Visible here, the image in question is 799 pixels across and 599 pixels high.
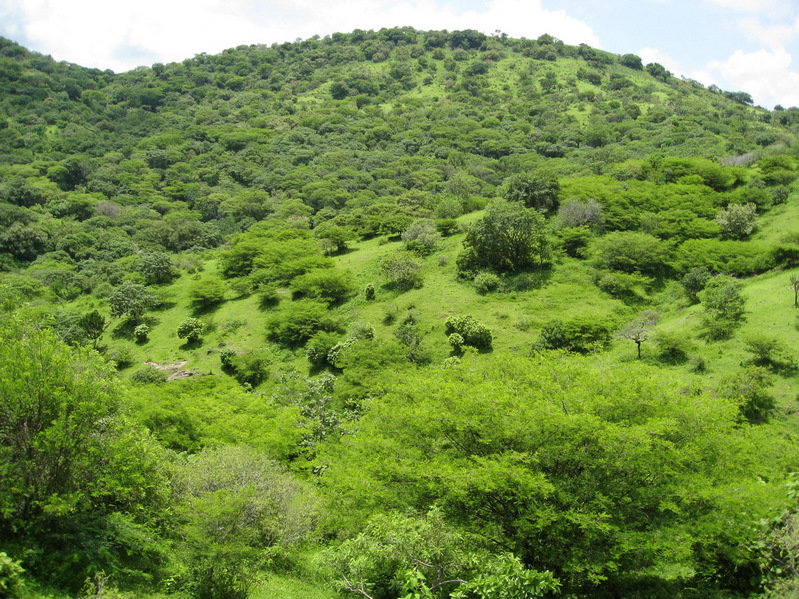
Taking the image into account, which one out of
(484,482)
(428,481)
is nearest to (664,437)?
(484,482)

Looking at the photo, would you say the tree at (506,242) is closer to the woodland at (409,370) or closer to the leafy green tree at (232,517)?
the woodland at (409,370)

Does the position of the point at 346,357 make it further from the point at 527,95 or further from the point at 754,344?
the point at 527,95

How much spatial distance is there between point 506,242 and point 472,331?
1395cm

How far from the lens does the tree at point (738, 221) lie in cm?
4803

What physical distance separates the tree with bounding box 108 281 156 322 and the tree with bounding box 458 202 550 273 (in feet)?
114

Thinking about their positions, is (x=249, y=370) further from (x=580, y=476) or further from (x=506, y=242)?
(x=580, y=476)

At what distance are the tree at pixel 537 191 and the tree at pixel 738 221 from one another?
1702 cm

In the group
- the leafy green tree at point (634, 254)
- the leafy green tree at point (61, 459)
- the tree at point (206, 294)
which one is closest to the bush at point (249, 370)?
the tree at point (206, 294)

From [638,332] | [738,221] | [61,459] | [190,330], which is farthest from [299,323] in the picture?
[738,221]

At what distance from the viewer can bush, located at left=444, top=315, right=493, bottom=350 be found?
38625mm

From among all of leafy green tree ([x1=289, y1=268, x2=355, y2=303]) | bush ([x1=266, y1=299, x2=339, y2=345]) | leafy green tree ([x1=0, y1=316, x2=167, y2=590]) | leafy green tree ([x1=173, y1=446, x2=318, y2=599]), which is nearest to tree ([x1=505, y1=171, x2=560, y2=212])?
leafy green tree ([x1=289, y1=268, x2=355, y2=303])

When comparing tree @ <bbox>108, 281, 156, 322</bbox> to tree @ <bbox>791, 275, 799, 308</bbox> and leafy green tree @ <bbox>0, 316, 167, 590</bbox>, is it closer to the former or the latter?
leafy green tree @ <bbox>0, 316, 167, 590</bbox>

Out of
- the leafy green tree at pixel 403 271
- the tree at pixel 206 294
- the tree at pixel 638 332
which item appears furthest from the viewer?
the tree at pixel 206 294

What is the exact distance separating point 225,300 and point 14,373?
46254 mm
